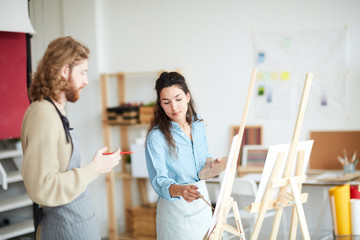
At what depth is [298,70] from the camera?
13.6 feet

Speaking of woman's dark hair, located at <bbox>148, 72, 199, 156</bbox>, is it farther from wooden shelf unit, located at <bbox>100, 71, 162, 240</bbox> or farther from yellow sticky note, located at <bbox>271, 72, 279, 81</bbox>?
wooden shelf unit, located at <bbox>100, 71, 162, 240</bbox>

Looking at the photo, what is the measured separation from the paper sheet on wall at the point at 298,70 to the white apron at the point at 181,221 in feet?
7.85

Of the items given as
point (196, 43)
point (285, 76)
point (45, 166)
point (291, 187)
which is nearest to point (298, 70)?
point (285, 76)

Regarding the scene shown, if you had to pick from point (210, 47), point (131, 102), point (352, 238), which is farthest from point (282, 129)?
point (352, 238)

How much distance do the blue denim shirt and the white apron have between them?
87 mm

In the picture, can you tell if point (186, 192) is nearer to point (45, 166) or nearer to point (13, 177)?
point (45, 166)

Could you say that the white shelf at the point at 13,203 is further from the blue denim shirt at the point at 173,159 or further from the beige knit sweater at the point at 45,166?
the beige knit sweater at the point at 45,166

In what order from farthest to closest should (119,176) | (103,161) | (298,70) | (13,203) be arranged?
(119,176)
(298,70)
(13,203)
(103,161)

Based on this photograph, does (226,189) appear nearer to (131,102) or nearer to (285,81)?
(285,81)

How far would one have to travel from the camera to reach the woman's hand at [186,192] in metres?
1.75

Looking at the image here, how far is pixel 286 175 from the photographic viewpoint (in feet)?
6.73

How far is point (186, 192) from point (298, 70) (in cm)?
273

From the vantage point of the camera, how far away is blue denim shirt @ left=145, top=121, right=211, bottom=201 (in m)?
1.94

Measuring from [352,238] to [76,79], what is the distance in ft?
5.60
